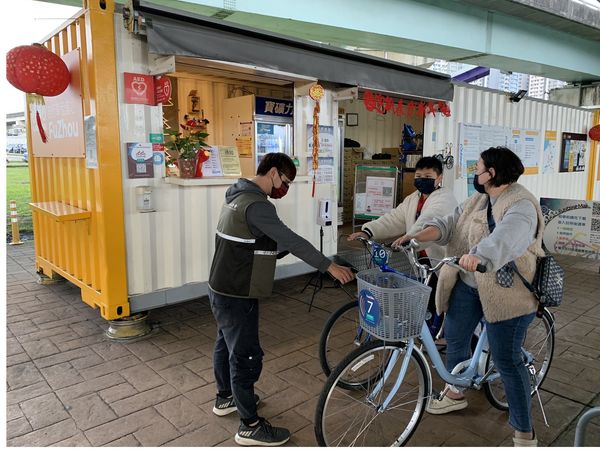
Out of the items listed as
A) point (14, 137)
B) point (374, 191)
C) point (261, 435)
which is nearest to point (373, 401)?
point (261, 435)

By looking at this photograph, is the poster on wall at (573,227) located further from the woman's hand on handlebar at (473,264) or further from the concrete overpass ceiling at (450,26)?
the woman's hand on handlebar at (473,264)

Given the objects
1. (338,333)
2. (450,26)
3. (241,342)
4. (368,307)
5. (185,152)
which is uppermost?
(450,26)

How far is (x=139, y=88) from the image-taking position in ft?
13.2

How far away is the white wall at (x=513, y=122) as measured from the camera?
22.4ft

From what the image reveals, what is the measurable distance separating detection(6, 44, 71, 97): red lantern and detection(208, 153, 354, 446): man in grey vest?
7.85ft

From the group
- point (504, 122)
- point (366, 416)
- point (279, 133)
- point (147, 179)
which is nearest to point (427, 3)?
point (504, 122)

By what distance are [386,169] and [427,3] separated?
2.62 m

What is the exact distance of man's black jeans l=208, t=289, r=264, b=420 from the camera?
266 centimetres

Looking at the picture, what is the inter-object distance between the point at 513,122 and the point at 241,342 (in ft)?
23.6

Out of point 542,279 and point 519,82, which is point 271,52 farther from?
point 519,82

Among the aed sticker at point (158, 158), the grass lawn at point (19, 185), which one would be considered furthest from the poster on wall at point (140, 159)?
the grass lawn at point (19, 185)

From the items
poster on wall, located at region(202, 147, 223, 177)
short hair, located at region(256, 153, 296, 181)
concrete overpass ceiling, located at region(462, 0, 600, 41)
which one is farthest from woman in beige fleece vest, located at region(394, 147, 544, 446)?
concrete overpass ceiling, located at region(462, 0, 600, 41)

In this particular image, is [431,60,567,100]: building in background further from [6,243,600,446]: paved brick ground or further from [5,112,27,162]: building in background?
[5,112,27,162]: building in background

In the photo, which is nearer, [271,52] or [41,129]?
[271,52]
